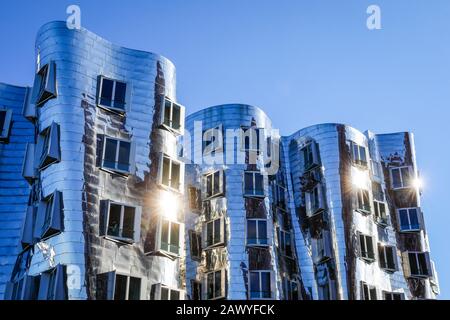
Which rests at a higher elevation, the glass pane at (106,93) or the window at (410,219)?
the glass pane at (106,93)

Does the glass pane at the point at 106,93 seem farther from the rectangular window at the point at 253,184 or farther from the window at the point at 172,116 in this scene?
the rectangular window at the point at 253,184

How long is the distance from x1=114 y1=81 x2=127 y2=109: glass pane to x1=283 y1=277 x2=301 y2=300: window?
15894 mm

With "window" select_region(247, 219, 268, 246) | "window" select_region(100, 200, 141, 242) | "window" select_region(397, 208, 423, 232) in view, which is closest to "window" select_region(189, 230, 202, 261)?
"window" select_region(247, 219, 268, 246)

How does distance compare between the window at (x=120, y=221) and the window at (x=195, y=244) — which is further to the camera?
the window at (x=195, y=244)

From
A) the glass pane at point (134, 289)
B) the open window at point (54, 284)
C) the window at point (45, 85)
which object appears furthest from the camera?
the window at point (45, 85)

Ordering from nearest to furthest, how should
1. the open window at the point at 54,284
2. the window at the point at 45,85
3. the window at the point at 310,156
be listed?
1. the open window at the point at 54,284
2. the window at the point at 45,85
3. the window at the point at 310,156

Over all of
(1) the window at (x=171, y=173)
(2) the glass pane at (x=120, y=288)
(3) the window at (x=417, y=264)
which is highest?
(1) the window at (x=171, y=173)

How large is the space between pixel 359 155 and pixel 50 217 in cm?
2446

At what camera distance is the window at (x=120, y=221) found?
88.0ft

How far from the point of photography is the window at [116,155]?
92.8 feet

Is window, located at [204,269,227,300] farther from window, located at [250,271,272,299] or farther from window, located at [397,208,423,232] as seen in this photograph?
window, located at [397,208,423,232]

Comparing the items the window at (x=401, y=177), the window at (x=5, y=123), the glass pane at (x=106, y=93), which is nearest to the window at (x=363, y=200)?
the window at (x=401, y=177)

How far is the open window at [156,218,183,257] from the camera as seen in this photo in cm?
2839

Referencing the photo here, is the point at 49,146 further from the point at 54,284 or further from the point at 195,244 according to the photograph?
the point at 195,244
